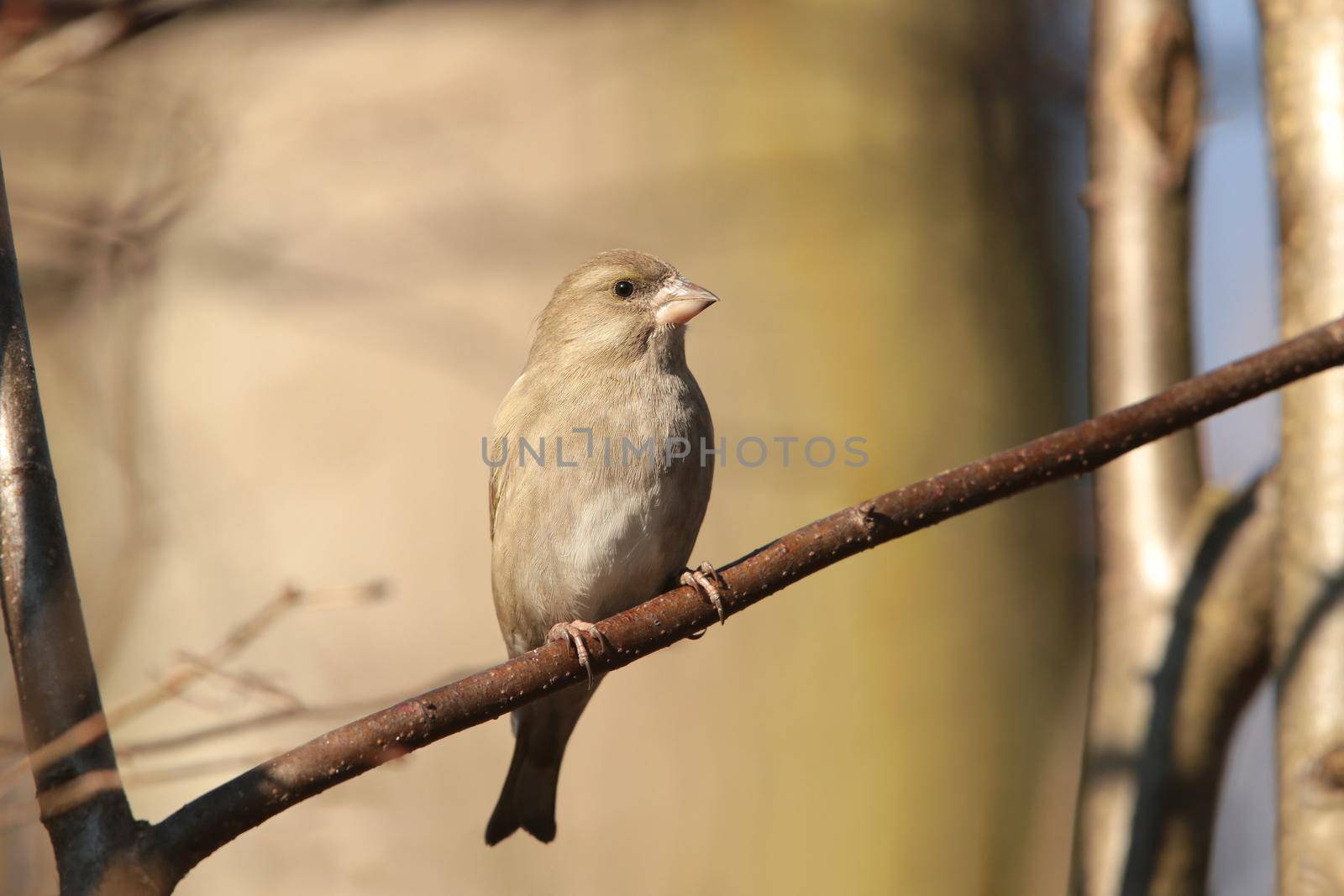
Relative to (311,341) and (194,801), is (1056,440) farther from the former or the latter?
(311,341)

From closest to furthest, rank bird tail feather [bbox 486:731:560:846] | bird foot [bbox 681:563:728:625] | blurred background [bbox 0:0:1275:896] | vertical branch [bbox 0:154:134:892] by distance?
vertical branch [bbox 0:154:134:892] → bird foot [bbox 681:563:728:625] → bird tail feather [bbox 486:731:560:846] → blurred background [bbox 0:0:1275:896]

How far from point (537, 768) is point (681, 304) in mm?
1423

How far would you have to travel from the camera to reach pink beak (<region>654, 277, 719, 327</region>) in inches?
151

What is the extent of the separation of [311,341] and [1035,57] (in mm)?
3263

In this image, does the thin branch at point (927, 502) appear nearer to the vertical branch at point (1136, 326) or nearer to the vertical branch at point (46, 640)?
the vertical branch at point (46, 640)

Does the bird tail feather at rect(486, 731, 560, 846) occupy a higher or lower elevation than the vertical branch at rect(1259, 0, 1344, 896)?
lower

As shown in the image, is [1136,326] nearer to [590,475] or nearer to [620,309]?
[620,309]

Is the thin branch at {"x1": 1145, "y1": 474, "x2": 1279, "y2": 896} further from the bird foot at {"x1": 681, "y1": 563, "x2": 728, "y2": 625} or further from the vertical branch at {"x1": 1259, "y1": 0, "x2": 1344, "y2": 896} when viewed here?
the bird foot at {"x1": 681, "y1": 563, "x2": 728, "y2": 625}

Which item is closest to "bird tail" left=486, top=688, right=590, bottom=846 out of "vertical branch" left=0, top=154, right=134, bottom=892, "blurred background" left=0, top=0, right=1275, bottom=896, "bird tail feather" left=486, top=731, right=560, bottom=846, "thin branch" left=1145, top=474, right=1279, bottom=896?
"bird tail feather" left=486, top=731, right=560, bottom=846

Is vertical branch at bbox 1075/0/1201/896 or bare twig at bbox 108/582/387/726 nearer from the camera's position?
bare twig at bbox 108/582/387/726

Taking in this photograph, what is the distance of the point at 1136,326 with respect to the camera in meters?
3.71

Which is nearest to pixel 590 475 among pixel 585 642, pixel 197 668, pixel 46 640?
pixel 585 642

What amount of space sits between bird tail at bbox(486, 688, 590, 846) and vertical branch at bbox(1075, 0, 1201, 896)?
1.44 meters

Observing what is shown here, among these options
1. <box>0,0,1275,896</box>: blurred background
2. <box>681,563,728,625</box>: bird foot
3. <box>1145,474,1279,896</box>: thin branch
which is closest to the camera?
<box>681,563,728,625</box>: bird foot
